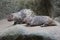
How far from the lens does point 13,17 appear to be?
13.4 ft

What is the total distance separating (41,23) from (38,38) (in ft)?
3.36

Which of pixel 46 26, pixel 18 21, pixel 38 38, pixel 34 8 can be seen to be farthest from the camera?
pixel 34 8

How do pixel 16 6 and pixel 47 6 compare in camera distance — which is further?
pixel 16 6

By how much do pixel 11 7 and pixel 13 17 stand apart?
4.47ft

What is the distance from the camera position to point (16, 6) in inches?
215

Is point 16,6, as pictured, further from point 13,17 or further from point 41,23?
point 41,23

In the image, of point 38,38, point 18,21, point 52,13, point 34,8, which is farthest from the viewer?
point 34,8

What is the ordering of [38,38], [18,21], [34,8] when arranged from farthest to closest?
[34,8], [18,21], [38,38]

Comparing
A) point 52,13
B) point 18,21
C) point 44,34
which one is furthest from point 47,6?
point 44,34

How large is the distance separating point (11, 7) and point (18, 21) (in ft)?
4.78

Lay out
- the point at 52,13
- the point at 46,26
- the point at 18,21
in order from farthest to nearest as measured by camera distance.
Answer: the point at 52,13, the point at 18,21, the point at 46,26

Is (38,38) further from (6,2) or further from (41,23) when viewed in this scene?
(6,2)

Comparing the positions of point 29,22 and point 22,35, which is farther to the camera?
point 29,22

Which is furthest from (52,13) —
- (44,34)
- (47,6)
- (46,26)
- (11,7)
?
(44,34)
